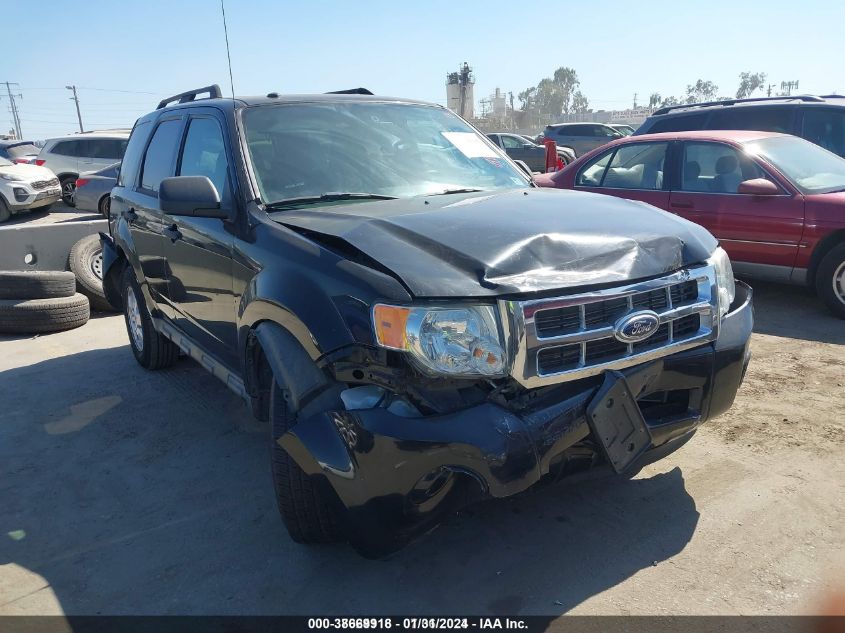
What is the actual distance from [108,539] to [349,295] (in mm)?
1737

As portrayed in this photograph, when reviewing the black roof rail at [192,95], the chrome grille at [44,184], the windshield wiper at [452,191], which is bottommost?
the chrome grille at [44,184]

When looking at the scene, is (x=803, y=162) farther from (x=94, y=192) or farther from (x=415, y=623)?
(x=94, y=192)

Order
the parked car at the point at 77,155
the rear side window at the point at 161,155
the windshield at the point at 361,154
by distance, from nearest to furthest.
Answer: the windshield at the point at 361,154, the rear side window at the point at 161,155, the parked car at the point at 77,155

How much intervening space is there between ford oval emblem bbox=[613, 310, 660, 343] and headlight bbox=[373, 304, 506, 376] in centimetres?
46

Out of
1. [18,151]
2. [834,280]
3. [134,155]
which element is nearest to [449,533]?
[134,155]

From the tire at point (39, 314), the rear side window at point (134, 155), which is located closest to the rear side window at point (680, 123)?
the rear side window at point (134, 155)

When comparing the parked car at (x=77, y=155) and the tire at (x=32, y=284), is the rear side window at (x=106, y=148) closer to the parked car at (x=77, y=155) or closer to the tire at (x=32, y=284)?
the parked car at (x=77, y=155)

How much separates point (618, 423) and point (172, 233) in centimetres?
292

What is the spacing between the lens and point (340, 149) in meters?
3.70

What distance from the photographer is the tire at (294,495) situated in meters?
2.81

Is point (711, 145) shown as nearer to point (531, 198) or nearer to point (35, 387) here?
point (531, 198)

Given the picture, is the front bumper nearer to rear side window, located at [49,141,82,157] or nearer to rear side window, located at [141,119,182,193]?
rear side window, located at [141,119,182,193]

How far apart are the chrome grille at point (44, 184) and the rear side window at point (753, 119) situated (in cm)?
1319

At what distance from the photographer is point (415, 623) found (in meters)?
2.54
